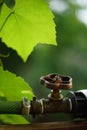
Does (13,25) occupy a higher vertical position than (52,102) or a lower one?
higher

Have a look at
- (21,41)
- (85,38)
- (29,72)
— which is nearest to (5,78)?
(21,41)

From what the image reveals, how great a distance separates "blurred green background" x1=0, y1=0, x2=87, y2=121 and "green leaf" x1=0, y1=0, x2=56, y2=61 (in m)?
0.65

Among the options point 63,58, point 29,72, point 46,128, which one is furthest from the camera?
point 63,58

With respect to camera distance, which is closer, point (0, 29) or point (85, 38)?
point (0, 29)

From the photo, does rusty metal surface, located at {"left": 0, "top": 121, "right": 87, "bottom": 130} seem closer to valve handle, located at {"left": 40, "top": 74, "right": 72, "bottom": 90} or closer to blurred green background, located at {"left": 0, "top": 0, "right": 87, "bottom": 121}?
valve handle, located at {"left": 40, "top": 74, "right": 72, "bottom": 90}

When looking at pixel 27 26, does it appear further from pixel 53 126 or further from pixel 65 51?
pixel 65 51

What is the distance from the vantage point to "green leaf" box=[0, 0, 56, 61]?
646mm

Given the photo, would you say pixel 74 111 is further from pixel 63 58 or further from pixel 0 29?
pixel 63 58

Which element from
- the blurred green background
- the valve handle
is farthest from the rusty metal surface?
the blurred green background

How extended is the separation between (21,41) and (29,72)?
0.70 m

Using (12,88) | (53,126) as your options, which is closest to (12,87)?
(12,88)

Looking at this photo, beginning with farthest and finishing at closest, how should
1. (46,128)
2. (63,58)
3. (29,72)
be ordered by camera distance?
(63,58)
(29,72)
(46,128)

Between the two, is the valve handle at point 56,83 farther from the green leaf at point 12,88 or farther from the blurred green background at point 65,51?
the blurred green background at point 65,51

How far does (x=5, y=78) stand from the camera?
2.17ft
